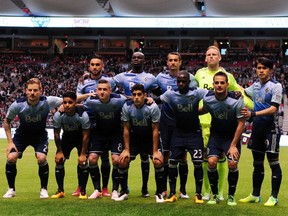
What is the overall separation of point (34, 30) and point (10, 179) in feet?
153

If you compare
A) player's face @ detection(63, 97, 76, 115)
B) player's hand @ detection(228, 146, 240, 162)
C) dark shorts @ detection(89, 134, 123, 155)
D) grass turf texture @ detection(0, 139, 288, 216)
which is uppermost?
player's face @ detection(63, 97, 76, 115)

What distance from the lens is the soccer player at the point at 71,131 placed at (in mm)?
8570

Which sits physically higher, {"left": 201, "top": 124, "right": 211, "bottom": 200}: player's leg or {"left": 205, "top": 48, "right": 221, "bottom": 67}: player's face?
{"left": 205, "top": 48, "right": 221, "bottom": 67}: player's face

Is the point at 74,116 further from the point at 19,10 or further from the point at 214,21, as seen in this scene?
the point at 19,10

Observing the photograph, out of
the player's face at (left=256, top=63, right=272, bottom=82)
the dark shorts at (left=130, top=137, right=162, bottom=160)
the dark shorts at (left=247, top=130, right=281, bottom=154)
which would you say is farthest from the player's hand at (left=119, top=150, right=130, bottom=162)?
the player's face at (left=256, top=63, right=272, bottom=82)

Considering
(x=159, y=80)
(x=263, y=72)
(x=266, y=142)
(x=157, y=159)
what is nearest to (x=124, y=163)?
(x=157, y=159)

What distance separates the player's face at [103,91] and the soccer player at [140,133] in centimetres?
33

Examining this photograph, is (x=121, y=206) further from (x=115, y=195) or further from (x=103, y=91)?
(x=103, y=91)

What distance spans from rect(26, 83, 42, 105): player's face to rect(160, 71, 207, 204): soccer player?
6.44ft

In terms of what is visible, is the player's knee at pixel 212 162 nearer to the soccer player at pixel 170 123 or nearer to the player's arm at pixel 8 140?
the soccer player at pixel 170 123

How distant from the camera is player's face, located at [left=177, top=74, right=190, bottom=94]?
815 centimetres

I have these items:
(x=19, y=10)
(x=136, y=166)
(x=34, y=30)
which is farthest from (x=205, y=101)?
(x=34, y=30)

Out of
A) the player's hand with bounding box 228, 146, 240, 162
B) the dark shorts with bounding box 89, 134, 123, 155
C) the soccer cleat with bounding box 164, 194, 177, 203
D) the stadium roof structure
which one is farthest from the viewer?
the stadium roof structure

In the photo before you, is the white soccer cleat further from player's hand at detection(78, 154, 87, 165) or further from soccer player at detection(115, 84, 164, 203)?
player's hand at detection(78, 154, 87, 165)
